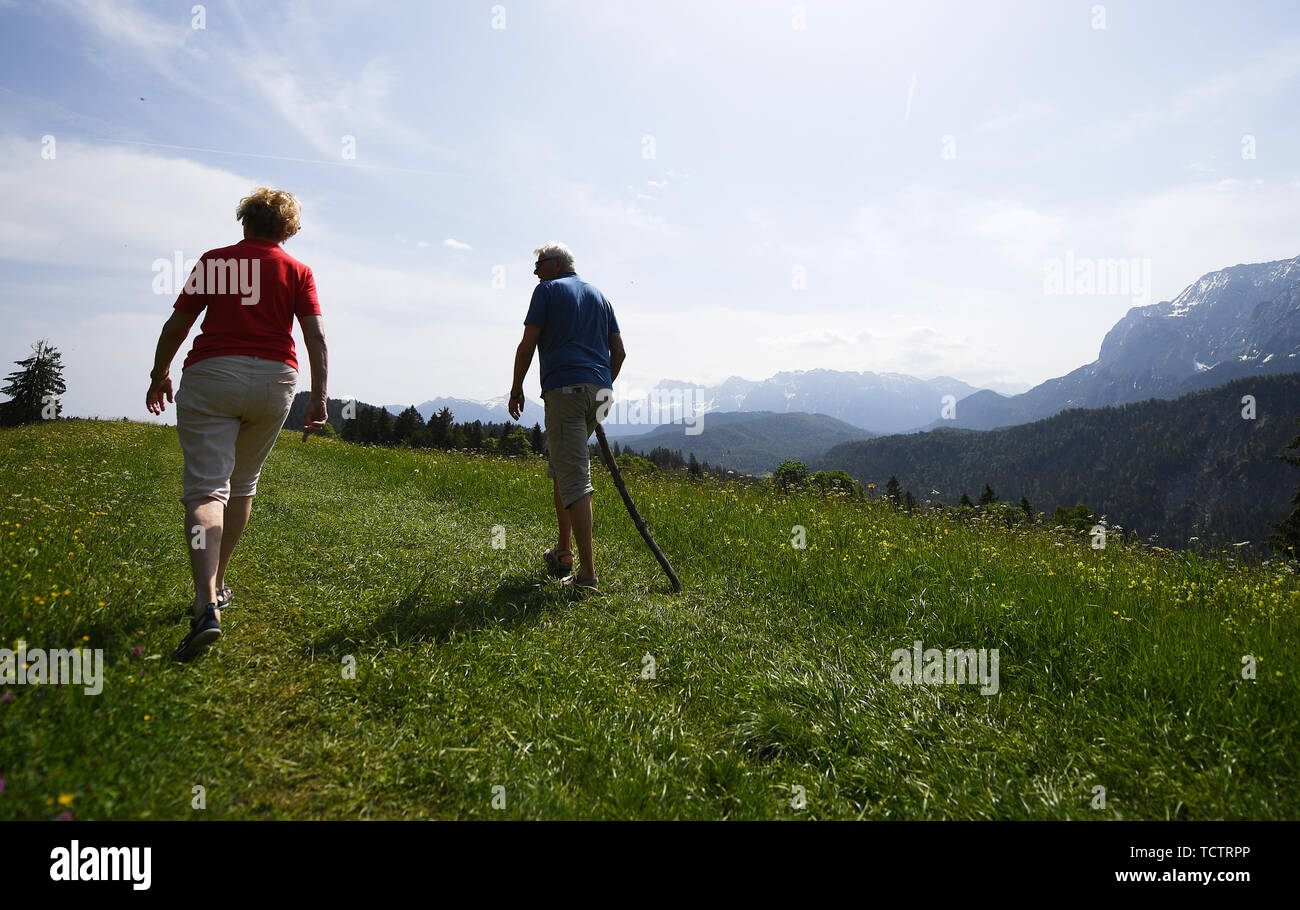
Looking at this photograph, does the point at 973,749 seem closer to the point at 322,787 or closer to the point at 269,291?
the point at 322,787

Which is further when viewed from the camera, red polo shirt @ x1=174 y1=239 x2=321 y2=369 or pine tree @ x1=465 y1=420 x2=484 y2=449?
pine tree @ x1=465 y1=420 x2=484 y2=449

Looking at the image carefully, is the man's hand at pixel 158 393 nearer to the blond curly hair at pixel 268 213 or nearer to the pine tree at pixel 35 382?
the blond curly hair at pixel 268 213

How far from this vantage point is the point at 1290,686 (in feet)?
11.5

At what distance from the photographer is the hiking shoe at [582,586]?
5.97 metres

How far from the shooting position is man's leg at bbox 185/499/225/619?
3.97m

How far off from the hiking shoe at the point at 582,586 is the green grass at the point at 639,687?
15 centimetres

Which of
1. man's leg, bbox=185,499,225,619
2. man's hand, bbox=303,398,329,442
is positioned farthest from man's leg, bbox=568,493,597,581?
man's leg, bbox=185,499,225,619

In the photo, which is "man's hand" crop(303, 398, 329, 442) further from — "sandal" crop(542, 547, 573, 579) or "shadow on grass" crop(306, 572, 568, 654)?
"sandal" crop(542, 547, 573, 579)

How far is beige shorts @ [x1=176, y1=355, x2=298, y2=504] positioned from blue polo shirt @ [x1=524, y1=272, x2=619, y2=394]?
7.80ft

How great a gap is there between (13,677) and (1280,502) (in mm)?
266537

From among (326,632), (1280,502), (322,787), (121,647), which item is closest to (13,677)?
(121,647)

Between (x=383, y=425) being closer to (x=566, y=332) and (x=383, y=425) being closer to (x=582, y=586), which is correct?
(x=566, y=332)

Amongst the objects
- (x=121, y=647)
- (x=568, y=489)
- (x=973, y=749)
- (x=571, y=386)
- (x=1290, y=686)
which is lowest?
(x=973, y=749)

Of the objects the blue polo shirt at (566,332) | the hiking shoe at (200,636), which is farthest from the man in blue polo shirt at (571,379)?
the hiking shoe at (200,636)
